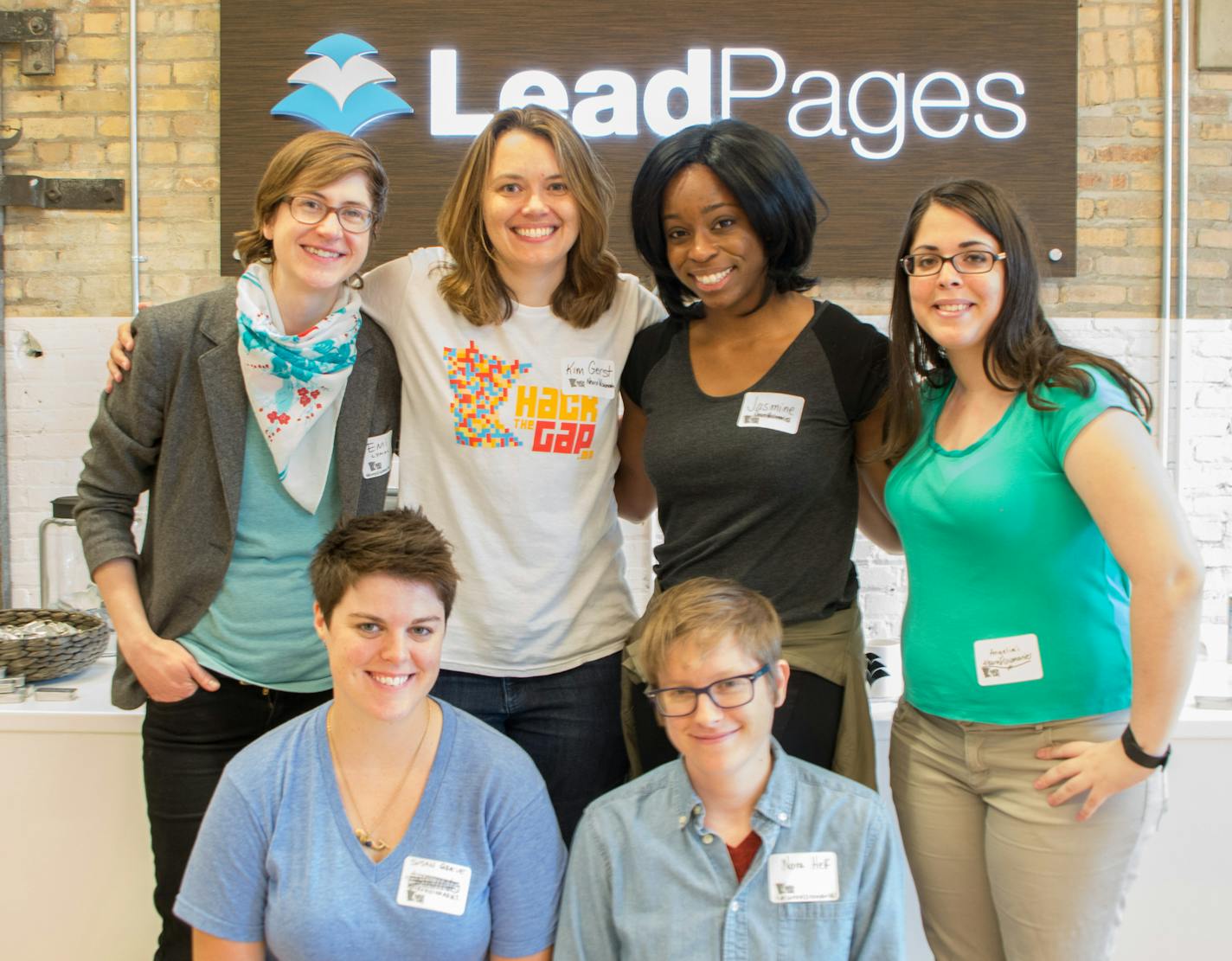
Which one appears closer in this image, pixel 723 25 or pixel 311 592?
pixel 311 592

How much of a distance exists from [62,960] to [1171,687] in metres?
2.17

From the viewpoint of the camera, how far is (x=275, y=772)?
144cm

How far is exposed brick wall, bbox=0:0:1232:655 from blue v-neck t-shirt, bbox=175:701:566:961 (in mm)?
2396

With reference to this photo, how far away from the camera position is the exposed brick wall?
376 centimetres

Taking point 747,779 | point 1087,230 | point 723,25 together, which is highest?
point 723,25

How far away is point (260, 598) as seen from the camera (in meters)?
1.67

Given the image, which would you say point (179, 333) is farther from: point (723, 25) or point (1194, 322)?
point (1194, 322)

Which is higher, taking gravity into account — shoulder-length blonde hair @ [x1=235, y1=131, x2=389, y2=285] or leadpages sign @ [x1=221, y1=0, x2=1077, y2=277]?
leadpages sign @ [x1=221, y1=0, x2=1077, y2=277]

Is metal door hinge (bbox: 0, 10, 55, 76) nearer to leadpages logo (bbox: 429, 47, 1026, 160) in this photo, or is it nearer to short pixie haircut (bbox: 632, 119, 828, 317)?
leadpages logo (bbox: 429, 47, 1026, 160)

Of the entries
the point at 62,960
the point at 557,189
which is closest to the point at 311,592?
the point at 557,189

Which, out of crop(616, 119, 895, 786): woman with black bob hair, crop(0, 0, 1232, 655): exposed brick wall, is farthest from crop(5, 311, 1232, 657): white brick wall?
crop(616, 119, 895, 786): woman with black bob hair

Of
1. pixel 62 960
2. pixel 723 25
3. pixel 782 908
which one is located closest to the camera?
pixel 782 908

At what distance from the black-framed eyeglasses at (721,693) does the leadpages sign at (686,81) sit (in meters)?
2.50

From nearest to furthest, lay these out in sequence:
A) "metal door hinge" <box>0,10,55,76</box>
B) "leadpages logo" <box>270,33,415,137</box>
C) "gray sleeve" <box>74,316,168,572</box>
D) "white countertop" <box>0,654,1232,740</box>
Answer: "gray sleeve" <box>74,316,168,572</box>
"white countertop" <box>0,654,1232,740</box>
"leadpages logo" <box>270,33,415,137</box>
"metal door hinge" <box>0,10,55,76</box>
